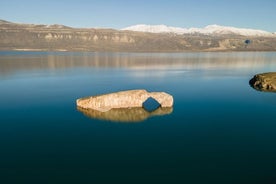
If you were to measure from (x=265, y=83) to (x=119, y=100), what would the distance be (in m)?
57.6

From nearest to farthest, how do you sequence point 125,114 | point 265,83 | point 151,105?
point 125,114
point 151,105
point 265,83

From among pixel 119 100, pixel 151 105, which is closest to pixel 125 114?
pixel 119 100

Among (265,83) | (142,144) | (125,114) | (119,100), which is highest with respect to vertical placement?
(265,83)

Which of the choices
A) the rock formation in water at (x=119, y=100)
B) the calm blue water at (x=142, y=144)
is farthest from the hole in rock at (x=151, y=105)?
the calm blue water at (x=142, y=144)

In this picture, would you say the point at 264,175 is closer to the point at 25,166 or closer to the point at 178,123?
the point at 178,123

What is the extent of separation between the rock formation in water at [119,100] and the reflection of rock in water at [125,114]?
1146mm

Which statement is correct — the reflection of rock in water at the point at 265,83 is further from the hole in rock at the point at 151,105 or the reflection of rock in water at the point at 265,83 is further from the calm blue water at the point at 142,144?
the hole in rock at the point at 151,105

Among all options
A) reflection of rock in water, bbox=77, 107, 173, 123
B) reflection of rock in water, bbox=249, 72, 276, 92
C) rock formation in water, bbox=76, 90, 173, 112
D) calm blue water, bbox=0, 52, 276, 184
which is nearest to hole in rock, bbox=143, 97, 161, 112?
reflection of rock in water, bbox=77, 107, 173, 123

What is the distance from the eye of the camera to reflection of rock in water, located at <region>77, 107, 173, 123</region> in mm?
54950

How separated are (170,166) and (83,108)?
32.0 m

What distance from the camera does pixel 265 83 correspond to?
93.1 meters

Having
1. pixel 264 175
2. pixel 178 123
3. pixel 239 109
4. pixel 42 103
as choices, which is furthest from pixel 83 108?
pixel 264 175

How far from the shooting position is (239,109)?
206 ft

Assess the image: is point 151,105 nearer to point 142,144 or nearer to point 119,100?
point 119,100
